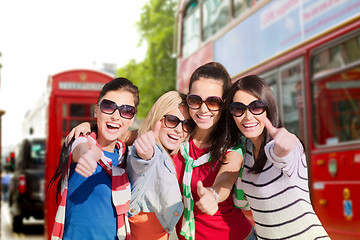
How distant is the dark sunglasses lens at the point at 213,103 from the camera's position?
236 centimetres

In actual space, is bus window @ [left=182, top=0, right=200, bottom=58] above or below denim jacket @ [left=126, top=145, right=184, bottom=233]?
above

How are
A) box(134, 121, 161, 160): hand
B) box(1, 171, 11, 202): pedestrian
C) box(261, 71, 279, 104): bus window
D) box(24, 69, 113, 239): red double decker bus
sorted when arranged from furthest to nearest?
box(1, 171, 11, 202): pedestrian
box(24, 69, 113, 239): red double decker bus
box(261, 71, 279, 104): bus window
box(134, 121, 161, 160): hand

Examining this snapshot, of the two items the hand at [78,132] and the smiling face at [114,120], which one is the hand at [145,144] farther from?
the hand at [78,132]

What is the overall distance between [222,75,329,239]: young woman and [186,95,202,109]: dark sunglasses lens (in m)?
0.14

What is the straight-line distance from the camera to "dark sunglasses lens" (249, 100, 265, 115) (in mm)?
2263

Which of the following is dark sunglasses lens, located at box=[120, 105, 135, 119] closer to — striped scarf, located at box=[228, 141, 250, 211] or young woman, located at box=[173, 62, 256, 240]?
young woman, located at box=[173, 62, 256, 240]

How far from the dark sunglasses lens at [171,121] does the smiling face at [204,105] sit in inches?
3.1

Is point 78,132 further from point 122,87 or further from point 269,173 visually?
point 269,173

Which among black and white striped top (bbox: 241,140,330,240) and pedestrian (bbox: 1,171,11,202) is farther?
pedestrian (bbox: 1,171,11,202)

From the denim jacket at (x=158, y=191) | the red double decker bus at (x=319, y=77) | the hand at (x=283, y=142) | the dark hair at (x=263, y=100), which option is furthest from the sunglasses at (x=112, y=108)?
the red double decker bus at (x=319, y=77)

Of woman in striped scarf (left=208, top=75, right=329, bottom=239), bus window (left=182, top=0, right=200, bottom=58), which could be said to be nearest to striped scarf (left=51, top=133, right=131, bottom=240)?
woman in striped scarf (left=208, top=75, right=329, bottom=239)

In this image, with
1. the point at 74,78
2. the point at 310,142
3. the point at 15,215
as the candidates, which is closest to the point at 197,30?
the point at 74,78

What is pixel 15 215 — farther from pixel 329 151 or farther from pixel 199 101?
pixel 199 101

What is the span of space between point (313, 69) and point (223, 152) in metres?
3.72
